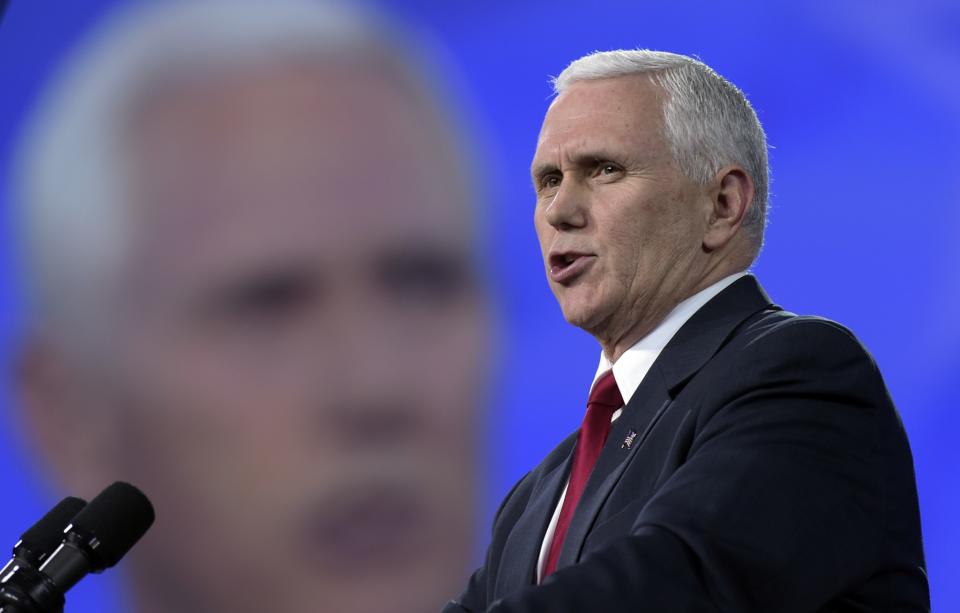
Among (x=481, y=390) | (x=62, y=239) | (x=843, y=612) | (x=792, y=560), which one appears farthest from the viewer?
(x=62, y=239)

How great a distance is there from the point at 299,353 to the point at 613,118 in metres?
1.41

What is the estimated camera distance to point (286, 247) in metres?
3.33

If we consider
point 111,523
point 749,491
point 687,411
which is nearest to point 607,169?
point 687,411

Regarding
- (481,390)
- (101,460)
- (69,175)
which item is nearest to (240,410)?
(101,460)

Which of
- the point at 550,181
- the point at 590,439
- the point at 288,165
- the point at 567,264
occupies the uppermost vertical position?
the point at 288,165

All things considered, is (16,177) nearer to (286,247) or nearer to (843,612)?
(286,247)

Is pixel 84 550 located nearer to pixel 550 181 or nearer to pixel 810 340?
pixel 810 340

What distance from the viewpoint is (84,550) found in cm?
144

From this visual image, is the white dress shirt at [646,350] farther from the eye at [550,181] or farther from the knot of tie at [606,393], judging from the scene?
the eye at [550,181]

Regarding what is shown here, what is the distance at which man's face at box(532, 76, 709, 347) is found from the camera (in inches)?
84.0

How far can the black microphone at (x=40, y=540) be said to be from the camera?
4.52 ft

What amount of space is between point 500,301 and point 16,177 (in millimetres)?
1478

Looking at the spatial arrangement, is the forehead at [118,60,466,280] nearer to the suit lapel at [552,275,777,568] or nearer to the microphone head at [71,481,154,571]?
the suit lapel at [552,275,777,568]

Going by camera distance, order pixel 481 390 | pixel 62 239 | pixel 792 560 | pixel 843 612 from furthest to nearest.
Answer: pixel 62 239, pixel 481 390, pixel 843 612, pixel 792 560
